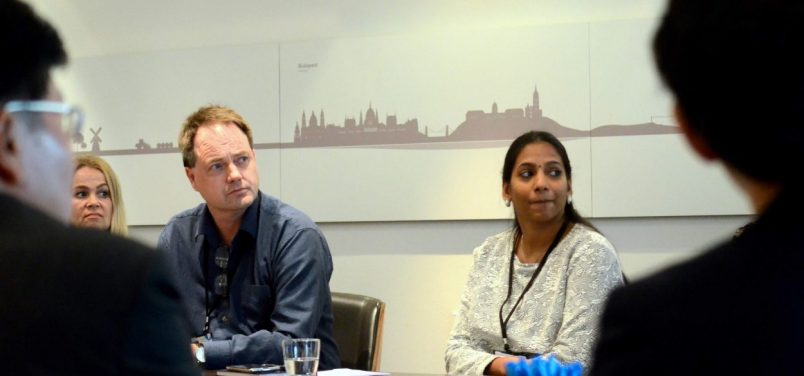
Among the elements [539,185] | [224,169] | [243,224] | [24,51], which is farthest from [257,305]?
[24,51]

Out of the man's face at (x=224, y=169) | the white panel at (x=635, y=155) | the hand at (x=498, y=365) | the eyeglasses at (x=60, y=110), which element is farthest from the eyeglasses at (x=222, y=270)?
the eyeglasses at (x=60, y=110)

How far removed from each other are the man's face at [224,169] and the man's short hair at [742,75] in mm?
2355

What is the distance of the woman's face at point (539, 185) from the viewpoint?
3.20m

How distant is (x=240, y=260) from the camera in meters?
3.02

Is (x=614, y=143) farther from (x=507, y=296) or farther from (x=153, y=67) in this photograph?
(x=153, y=67)

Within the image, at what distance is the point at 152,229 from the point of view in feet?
15.5

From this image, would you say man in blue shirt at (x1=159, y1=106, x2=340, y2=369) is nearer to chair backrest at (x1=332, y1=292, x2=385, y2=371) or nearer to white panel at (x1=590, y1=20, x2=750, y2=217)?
chair backrest at (x1=332, y1=292, x2=385, y2=371)

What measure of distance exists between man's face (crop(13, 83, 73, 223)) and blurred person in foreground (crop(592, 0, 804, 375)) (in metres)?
0.61

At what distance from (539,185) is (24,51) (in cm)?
244

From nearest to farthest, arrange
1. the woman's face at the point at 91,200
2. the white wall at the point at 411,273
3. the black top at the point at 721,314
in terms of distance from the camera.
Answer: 1. the black top at the point at 721,314
2. the woman's face at the point at 91,200
3. the white wall at the point at 411,273

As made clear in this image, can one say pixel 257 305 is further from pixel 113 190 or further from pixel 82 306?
pixel 82 306

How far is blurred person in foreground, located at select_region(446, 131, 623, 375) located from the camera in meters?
2.93

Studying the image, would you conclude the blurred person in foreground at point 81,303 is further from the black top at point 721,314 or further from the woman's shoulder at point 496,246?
the woman's shoulder at point 496,246

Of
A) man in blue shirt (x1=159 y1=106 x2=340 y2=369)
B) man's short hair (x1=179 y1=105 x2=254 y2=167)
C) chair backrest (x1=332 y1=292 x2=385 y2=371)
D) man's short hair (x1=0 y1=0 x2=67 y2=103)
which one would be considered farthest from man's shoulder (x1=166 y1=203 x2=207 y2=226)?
man's short hair (x1=0 y1=0 x2=67 y2=103)
